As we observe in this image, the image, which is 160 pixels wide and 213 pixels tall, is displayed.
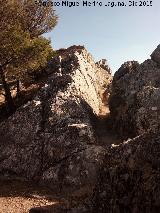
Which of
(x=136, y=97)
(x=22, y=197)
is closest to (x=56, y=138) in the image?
(x=22, y=197)

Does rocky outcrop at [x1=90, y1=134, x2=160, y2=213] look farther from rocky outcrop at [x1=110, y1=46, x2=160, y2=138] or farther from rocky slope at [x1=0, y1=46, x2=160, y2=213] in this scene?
rocky outcrop at [x1=110, y1=46, x2=160, y2=138]

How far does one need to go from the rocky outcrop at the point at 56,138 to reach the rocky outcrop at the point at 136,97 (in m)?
2.39

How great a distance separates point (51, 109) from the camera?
2811 cm

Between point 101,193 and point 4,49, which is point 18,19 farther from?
point 101,193

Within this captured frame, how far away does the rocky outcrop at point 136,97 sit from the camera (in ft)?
87.6

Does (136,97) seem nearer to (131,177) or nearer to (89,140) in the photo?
(89,140)

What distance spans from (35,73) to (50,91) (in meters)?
9.68

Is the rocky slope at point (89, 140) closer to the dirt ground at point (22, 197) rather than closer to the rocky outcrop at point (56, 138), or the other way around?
the rocky outcrop at point (56, 138)

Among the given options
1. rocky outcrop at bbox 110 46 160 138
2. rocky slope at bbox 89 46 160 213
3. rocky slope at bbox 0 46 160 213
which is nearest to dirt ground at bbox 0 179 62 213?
rocky slope at bbox 0 46 160 213

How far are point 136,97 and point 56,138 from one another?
23.7 ft

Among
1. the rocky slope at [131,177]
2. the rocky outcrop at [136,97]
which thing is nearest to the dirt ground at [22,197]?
the rocky slope at [131,177]

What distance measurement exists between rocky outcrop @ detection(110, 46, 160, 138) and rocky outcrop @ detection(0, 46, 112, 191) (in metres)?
2.39

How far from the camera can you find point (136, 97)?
94.7 ft

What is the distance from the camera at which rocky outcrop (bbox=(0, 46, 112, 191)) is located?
23.7 meters
